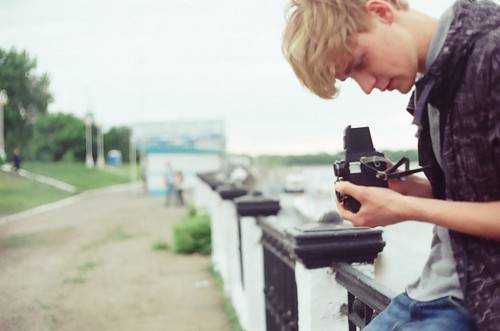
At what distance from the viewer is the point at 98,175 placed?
44.7 metres

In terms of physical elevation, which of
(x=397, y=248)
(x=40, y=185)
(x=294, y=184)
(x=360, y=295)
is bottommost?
(x=294, y=184)

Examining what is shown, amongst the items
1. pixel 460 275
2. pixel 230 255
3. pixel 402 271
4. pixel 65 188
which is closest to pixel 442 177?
pixel 460 275

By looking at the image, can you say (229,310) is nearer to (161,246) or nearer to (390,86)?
(161,246)

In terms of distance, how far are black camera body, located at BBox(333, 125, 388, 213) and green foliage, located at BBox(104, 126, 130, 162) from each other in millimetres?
68154

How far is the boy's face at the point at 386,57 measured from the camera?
139 centimetres

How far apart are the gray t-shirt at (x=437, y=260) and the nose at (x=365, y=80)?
0.49 feet

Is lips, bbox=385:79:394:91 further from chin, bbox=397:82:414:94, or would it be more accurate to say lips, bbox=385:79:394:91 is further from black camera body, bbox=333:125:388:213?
black camera body, bbox=333:125:388:213

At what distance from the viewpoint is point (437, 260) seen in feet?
4.75

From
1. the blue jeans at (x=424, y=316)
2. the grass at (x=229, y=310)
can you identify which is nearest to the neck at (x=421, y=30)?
the blue jeans at (x=424, y=316)

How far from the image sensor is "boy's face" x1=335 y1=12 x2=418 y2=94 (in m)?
1.39

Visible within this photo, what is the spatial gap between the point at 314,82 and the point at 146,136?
1582 inches

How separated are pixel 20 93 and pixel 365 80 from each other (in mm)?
6261

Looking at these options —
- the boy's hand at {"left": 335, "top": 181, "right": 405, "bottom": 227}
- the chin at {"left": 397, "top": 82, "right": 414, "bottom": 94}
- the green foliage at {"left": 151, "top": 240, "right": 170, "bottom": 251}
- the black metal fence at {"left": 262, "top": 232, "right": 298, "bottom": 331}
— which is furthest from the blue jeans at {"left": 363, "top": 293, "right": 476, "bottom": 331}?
the green foliage at {"left": 151, "top": 240, "right": 170, "bottom": 251}

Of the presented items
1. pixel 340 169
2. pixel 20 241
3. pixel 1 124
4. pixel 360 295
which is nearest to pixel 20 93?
pixel 1 124
